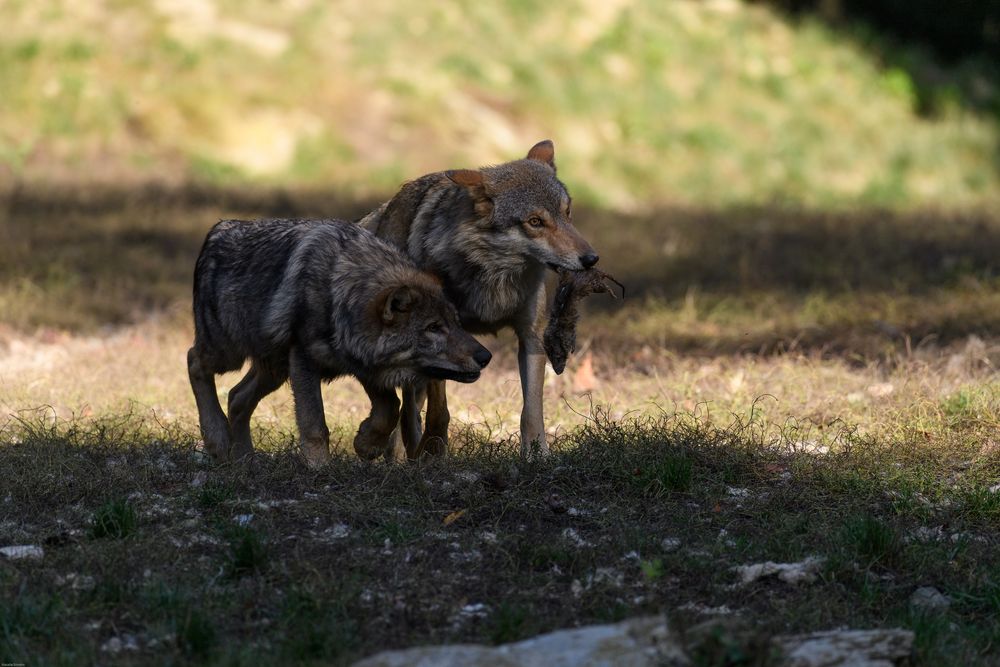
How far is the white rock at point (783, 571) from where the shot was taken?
543 cm

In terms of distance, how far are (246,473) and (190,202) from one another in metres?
10.4

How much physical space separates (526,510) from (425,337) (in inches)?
48.3

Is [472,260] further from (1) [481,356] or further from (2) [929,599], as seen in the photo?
(2) [929,599]

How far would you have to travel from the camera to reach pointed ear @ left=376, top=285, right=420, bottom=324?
22.3 feet

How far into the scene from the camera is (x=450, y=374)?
689 centimetres

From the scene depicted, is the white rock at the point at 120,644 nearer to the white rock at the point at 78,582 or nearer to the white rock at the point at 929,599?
the white rock at the point at 78,582

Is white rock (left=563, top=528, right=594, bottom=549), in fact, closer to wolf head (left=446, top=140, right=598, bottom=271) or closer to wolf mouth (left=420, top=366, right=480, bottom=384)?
wolf mouth (left=420, top=366, right=480, bottom=384)

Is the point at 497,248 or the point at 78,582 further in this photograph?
the point at 497,248

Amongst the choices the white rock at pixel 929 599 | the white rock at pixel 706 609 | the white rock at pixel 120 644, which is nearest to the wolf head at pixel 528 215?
the white rock at pixel 706 609

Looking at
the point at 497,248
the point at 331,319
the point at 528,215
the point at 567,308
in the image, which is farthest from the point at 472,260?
the point at 331,319

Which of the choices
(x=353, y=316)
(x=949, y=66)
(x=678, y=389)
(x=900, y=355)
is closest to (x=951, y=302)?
(x=900, y=355)

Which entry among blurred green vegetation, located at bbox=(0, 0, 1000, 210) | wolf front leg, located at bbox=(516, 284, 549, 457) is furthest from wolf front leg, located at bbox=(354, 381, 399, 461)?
blurred green vegetation, located at bbox=(0, 0, 1000, 210)

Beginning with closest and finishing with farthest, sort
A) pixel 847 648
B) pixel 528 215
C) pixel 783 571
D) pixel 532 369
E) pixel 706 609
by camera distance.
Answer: pixel 847 648, pixel 706 609, pixel 783 571, pixel 528 215, pixel 532 369

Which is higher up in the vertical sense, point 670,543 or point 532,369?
point 532,369
